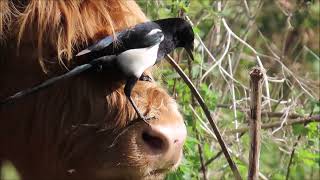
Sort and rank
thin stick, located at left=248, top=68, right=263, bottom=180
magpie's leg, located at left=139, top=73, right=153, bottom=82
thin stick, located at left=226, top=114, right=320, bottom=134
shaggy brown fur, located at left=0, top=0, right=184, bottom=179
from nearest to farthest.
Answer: thin stick, located at left=248, top=68, right=263, bottom=180
shaggy brown fur, located at left=0, top=0, right=184, bottom=179
magpie's leg, located at left=139, top=73, right=153, bottom=82
thin stick, located at left=226, top=114, right=320, bottom=134

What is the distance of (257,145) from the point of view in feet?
9.16

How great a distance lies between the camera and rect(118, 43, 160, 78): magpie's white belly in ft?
9.05

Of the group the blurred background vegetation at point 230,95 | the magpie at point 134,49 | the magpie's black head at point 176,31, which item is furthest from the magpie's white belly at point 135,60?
the blurred background vegetation at point 230,95

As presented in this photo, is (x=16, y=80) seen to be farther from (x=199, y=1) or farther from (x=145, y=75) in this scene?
(x=199, y=1)

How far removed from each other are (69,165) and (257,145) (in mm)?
673

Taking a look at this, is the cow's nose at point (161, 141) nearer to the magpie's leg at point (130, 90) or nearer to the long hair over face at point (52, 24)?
the magpie's leg at point (130, 90)

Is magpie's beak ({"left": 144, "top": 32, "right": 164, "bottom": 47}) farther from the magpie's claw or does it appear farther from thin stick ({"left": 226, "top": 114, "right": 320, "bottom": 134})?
thin stick ({"left": 226, "top": 114, "right": 320, "bottom": 134})

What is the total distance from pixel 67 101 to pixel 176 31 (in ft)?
1.50

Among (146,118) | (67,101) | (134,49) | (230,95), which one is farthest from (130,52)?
(230,95)

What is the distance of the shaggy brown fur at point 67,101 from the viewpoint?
2.85 metres

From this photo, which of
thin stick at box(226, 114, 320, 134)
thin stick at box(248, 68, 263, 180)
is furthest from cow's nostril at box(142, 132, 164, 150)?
thin stick at box(226, 114, 320, 134)

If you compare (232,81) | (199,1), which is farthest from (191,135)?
(199,1)

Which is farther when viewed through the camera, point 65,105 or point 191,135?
point 191,135

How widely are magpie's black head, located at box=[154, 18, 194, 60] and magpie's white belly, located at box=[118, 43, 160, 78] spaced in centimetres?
14
